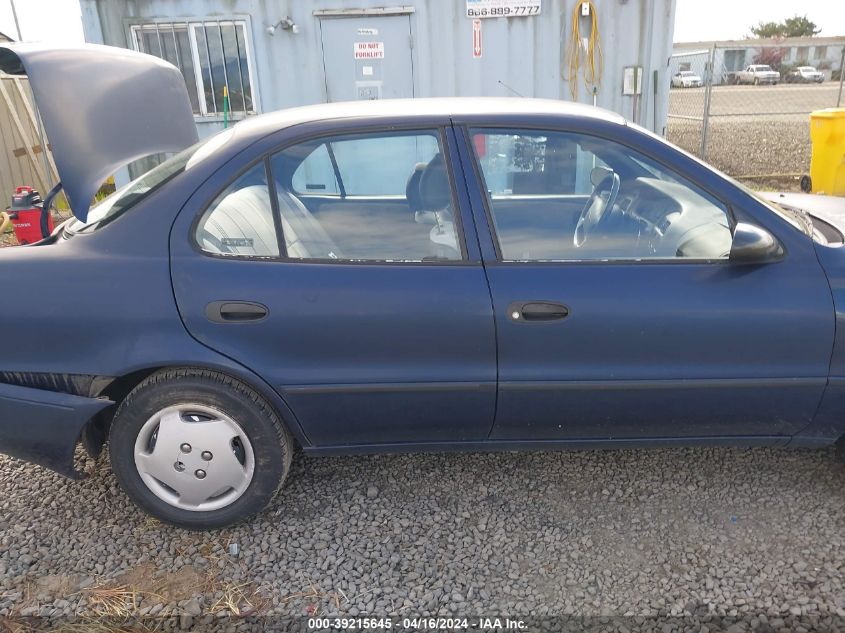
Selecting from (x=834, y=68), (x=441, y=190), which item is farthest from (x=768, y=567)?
(x=834, y=68)

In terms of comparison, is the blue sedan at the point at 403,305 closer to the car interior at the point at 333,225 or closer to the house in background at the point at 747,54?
the car interior at the point at 333,225

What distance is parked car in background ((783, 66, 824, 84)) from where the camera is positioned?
22.3 meters

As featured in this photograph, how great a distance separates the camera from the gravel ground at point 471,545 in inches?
87.7

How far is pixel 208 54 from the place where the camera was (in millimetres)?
6594

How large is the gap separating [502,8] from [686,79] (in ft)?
28.6

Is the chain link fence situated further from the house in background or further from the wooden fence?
the wooden fence

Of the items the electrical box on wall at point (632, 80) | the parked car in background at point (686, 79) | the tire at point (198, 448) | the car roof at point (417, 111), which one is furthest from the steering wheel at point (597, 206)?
the parked car in background at point (686, 79)

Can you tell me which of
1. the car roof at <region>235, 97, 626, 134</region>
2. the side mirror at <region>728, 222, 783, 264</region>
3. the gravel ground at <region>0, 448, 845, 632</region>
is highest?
the car roof at <region>235, 97, 626, 134</region>

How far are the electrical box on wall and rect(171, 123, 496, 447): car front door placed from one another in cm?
482

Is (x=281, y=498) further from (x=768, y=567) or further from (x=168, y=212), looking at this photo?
(x=768, y=567)

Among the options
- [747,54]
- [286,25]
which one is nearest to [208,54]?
[286,25]

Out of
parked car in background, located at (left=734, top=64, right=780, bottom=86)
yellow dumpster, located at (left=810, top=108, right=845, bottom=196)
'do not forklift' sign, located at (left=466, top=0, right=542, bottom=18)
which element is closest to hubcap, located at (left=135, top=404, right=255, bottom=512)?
'do not forklift' sign, located at (left=466, top=0, right=542, bottom=18)

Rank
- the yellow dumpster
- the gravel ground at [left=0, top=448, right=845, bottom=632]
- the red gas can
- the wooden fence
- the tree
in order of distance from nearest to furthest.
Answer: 1. the gravel ground at [left=0, top=448, right=845, bottom=632]
2. the red gas can
3. the yellow dumpster
4. the wooden fence
5. the tree

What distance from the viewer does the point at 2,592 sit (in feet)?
7.69
